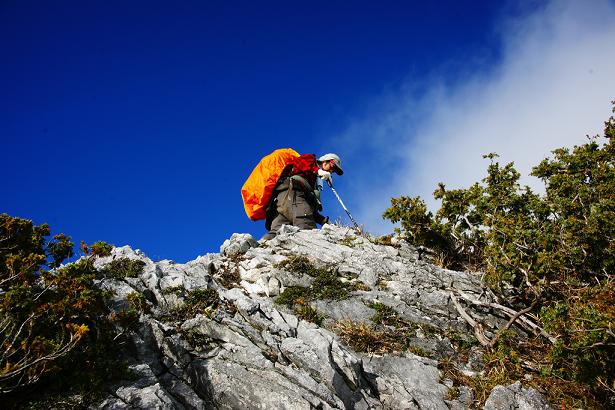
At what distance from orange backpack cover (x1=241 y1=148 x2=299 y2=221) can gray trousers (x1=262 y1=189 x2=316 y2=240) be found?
55cm

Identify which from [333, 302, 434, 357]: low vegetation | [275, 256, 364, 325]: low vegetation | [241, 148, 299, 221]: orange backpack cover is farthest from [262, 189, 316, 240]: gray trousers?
[333, 302, 434, 357]: low vegetation

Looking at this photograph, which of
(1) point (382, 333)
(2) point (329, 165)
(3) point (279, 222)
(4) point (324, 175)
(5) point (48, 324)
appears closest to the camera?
(5) point (48, 324)

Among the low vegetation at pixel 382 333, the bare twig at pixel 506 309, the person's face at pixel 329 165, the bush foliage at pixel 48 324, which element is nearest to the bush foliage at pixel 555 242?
the bare twig at pixel 506 309

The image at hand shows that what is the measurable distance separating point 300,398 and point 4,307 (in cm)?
437

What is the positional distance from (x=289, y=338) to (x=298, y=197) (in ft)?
26.9

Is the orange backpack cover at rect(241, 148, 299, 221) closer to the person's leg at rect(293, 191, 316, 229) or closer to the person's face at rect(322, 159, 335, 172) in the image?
the person's leg at rect(293, 191, 316, 229)

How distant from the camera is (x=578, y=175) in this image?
39.2 ft

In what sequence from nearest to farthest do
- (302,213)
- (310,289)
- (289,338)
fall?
(289,338) < (310,289) < (302,213)

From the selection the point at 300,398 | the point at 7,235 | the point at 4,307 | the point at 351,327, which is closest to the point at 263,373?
the point at 300,398

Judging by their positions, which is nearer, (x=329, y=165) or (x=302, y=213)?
(x=302, y=213)

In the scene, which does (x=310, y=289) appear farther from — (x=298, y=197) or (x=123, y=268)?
(x=298, y=197)

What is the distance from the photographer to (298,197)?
15828mm

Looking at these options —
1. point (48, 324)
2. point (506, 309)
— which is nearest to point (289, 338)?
point (48, 324)

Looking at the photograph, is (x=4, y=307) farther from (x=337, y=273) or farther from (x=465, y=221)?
(x=465, y=221)
